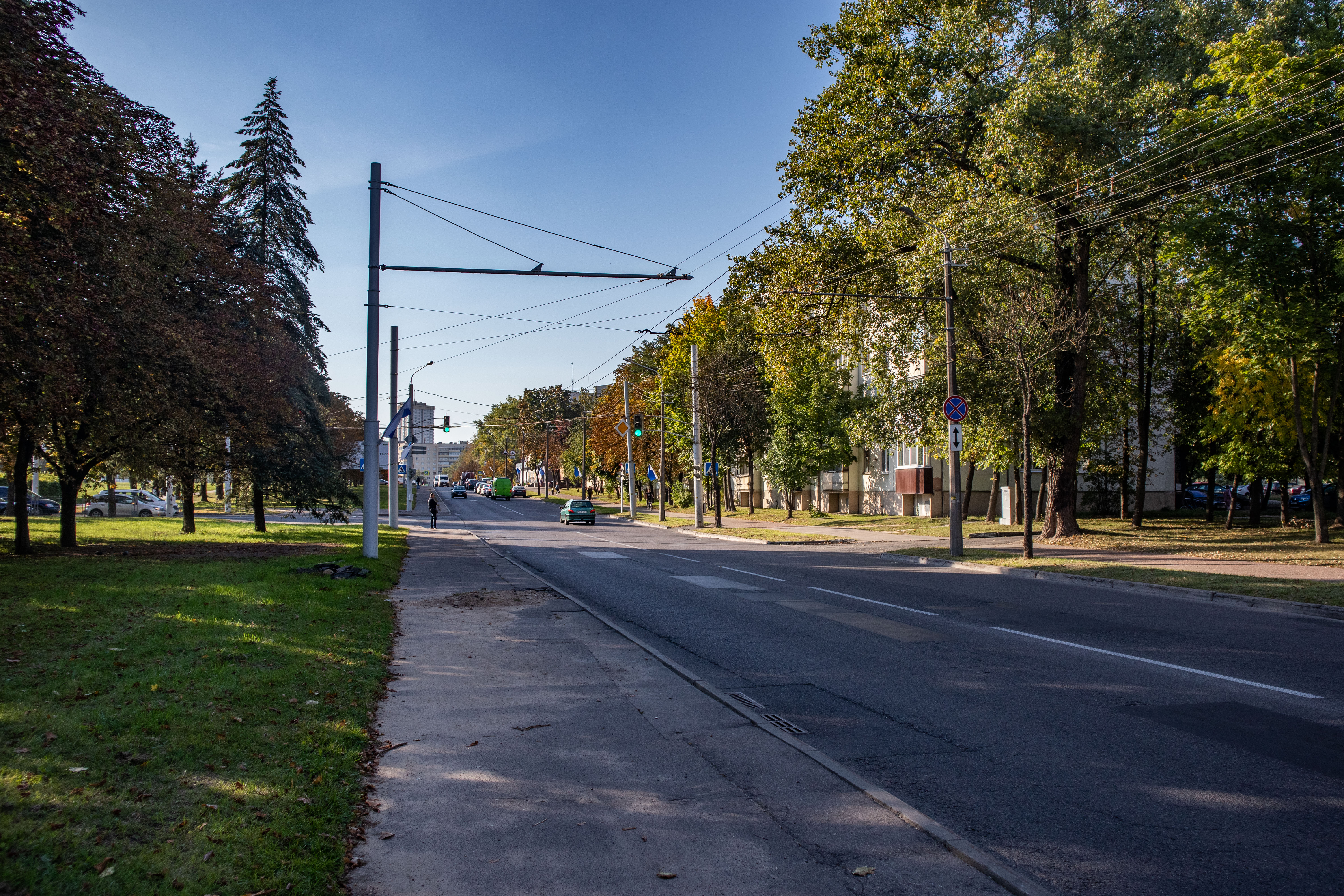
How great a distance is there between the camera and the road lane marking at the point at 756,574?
55.7ft

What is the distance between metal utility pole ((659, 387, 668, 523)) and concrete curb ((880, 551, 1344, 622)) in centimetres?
2034

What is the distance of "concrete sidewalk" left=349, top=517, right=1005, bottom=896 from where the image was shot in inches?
152

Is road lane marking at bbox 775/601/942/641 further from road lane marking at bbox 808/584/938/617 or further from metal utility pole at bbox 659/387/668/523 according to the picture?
metal utility pole at bbox 659/387/668/523

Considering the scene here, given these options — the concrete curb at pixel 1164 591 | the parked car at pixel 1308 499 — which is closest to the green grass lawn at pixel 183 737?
the concrete curb at pixel 1164 591

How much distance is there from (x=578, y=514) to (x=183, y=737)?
41575 mm

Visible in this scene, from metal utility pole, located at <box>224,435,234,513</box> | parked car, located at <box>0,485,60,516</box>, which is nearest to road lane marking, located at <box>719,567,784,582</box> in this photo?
metal utility pole, located at <box>224,435,234,513</box>

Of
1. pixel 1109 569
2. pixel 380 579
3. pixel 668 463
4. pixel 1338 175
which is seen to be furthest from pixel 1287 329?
pixel 668 463

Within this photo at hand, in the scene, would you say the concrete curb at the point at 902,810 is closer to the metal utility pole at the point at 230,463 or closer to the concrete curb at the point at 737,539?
the metal utility pole at the point at 230,463

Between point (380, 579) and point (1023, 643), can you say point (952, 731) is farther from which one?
point (380, 579)

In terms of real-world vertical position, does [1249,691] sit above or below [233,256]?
below

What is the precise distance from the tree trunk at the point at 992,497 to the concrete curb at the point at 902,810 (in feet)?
97.8

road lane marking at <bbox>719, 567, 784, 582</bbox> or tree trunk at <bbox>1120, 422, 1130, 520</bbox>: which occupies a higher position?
tree trunk at <bbox>1120, 422, 1130, 520</bbox>

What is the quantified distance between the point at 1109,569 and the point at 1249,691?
10171mm

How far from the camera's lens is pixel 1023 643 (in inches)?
380
